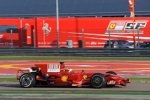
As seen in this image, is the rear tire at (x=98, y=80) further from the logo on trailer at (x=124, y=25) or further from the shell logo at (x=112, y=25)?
the shell logo at (x=112, y=25)

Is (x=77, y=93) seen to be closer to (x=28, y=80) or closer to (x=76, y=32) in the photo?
(x=28, y=80)

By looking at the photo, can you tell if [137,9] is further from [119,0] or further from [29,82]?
[29,82]

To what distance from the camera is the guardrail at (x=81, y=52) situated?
30406 millimetres

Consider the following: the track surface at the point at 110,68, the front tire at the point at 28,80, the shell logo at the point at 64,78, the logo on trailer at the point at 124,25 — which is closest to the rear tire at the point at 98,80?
the shell logo at the point at 64,78

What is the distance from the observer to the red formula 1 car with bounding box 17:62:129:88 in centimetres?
1394

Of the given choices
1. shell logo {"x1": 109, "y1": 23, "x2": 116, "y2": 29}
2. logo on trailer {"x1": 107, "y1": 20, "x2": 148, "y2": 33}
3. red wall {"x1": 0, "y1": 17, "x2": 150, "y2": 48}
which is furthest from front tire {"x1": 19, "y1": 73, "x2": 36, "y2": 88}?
shell logo {"x1": 109, "y1": 23, "x2": 116, "y2": 29}

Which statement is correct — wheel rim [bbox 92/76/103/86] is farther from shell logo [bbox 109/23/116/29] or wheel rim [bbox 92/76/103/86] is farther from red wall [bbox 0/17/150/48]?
shell logo [bbox 109/23/116/29]

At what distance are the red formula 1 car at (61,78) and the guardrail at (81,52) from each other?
16.1 m

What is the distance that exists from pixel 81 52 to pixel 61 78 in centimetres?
1701

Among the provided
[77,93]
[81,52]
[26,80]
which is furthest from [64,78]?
[81,52]

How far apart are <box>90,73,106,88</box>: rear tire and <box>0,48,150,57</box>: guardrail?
16.7m

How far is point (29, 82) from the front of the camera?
14586 mm

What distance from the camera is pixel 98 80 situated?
13.9 meters

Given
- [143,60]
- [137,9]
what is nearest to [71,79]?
[143,60]
